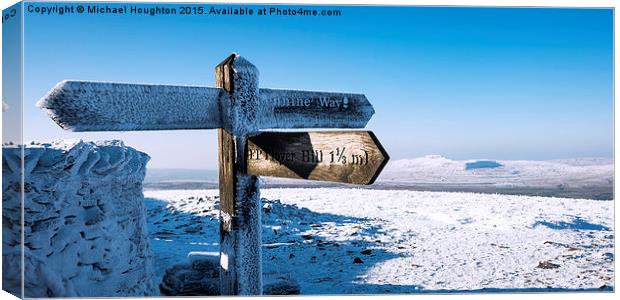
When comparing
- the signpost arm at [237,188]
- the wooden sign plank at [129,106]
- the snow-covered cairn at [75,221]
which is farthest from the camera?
the snow-covered cairn at [75,221]

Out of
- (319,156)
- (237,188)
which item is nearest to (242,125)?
(237,188)

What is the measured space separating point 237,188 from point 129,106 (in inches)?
22.6

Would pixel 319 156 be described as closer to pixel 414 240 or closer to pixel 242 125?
pixel 242 125

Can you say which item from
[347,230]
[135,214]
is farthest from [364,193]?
[135,214]

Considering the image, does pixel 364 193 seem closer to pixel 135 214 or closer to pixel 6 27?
pixel 135 214

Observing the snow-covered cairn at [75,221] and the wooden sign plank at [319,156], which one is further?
the snow-covered cairn at [75,221]

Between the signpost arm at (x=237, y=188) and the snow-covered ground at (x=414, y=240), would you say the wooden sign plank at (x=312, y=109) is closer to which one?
the signpost arm at (x=237, y=188)

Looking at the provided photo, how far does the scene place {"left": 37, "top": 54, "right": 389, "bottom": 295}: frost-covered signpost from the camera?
200cm

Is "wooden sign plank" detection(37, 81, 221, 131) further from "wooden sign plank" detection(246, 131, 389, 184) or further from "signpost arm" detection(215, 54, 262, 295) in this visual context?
"wooden sign plank" detection(246, 131, 389, 184)

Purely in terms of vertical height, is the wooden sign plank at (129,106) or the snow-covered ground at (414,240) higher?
the wooden sign plank at (129,106)

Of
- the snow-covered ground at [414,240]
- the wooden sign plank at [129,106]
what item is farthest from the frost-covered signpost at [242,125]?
the snow-covered ground at [414,240]

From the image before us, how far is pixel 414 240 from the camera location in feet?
27.0

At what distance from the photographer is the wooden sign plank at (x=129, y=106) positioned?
195 centimetres

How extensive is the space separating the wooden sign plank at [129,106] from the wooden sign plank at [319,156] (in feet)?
0.79
